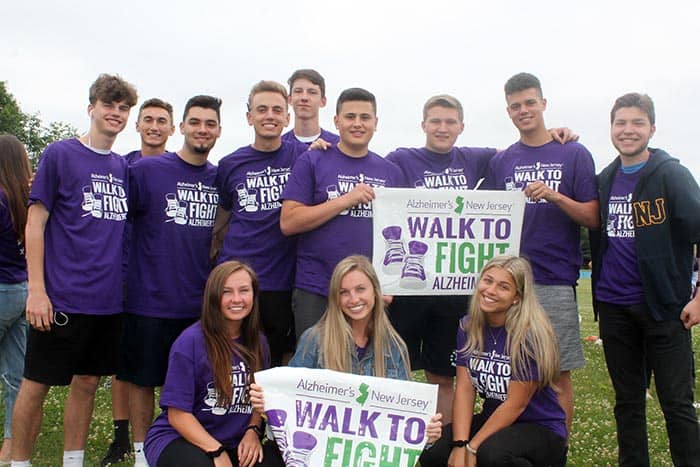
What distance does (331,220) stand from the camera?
5.34 m

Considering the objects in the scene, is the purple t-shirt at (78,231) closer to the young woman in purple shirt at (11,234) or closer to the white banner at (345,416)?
the young woman in purple shirt at (11,234)

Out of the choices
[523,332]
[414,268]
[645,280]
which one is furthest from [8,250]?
[645,280]

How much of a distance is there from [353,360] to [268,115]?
228 cm

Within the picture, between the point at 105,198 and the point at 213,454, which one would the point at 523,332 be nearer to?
the point at 213,454

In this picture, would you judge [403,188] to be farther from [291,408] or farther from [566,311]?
[291,408]

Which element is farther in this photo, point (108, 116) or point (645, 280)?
point (108, 116)

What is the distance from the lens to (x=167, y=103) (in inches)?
296

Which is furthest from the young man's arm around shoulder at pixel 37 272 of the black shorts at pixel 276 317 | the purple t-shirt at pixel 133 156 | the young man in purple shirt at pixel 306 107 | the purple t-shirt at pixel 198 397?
the young man in purple shirt at pixel 306 107

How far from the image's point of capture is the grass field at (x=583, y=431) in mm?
6227

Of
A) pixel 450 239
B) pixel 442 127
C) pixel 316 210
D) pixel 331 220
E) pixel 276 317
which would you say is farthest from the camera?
pixel 442 127

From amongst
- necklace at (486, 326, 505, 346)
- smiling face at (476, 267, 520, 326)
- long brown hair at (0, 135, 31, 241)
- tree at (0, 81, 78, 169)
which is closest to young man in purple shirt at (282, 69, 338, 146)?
long brown hair at (0, 135, 31, 241)

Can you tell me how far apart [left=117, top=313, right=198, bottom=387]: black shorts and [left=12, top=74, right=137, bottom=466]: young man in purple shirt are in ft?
0.57

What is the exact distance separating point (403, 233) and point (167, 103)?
356 centimetres

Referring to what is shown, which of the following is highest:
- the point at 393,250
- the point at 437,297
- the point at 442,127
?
the point at 442,127
